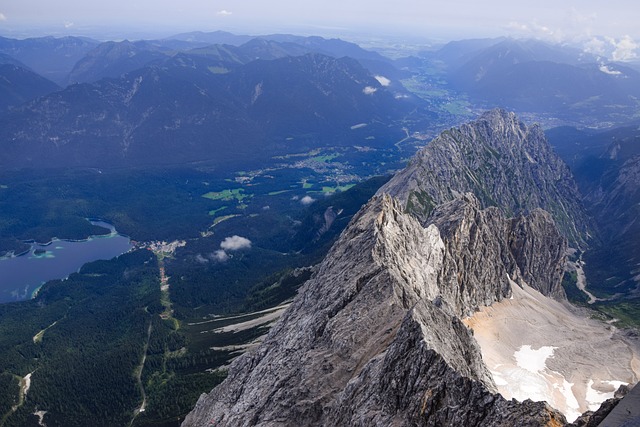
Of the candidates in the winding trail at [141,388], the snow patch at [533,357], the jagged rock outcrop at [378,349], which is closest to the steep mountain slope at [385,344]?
the jagged rock outcrop at [378,349]

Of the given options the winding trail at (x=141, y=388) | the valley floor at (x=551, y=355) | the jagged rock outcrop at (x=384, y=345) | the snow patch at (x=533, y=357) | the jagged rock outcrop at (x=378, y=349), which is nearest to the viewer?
the jagged rock outcrop at (x=384, y=345)

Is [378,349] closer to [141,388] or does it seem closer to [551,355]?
[551,355]

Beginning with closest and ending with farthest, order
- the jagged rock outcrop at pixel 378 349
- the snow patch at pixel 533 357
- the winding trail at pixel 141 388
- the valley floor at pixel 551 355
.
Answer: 1. the jagged rock outcrop at pixel 378 349
2. the valley floor at pixel 551 355
3. the snow patch at pixel 533 357
4. the winding trail at pixel 141 388

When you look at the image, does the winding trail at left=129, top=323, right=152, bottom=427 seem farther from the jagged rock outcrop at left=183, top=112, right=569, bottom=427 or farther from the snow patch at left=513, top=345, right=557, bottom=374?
the snow patch at left=513, top=345, right=557, bottom=374

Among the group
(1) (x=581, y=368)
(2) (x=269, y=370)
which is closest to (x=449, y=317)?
(2) (x=269, y=370)

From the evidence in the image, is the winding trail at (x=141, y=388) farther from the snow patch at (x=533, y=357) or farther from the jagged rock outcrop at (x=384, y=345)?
the snow patch at (x=533, y=357)
